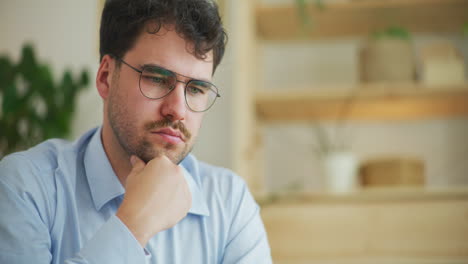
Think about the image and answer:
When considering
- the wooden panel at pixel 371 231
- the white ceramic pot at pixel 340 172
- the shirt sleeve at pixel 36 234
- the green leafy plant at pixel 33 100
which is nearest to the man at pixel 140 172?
the shirt sleeve at pixel 36 234

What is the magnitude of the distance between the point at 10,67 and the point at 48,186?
1775 millimetres

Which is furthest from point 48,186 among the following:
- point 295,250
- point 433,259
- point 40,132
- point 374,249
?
point 40,132

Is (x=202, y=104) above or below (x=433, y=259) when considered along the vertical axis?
above

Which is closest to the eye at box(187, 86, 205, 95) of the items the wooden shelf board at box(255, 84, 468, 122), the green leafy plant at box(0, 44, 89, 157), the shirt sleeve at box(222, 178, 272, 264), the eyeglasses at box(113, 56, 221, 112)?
the eyeglasses at box(113, 56, 221, 112)

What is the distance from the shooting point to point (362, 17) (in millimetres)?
2408

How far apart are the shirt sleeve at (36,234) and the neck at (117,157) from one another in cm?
21

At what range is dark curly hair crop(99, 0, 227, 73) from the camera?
117cm

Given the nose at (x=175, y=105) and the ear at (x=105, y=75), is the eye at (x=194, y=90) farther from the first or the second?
the ear at (x=105, y=75)

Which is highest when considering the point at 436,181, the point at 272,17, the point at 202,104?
the point at 272,17

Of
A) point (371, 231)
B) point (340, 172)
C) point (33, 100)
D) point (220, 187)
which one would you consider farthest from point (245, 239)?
point (33, 100)

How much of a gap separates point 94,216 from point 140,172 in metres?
0.16

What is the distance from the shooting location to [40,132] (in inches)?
104

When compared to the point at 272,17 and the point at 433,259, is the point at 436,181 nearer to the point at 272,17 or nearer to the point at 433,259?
the point at 433,259

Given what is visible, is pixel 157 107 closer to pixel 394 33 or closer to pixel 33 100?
pixel 394 33
